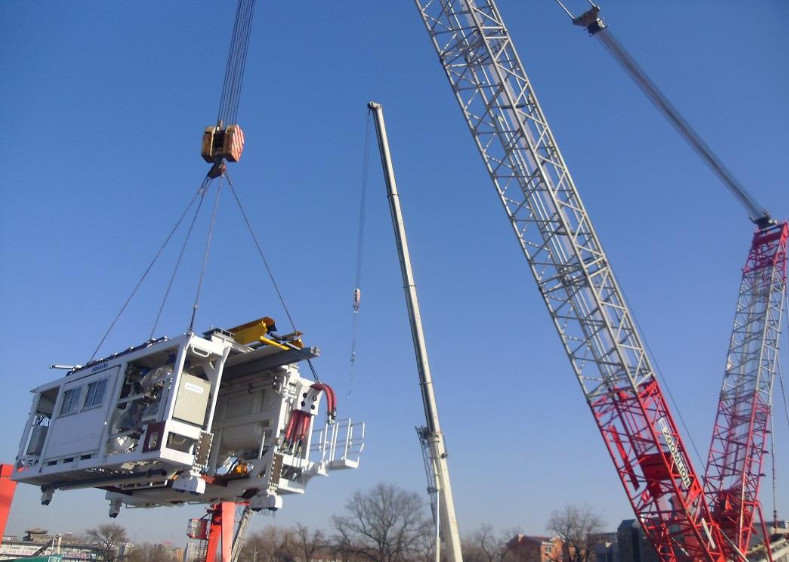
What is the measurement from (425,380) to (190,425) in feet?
28.3

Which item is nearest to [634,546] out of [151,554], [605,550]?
[605,550]

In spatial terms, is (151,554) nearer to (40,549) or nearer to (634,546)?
(40,549)

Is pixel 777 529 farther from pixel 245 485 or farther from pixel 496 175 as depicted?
pixel 245 485

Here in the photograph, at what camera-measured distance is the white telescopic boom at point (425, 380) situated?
2112cm

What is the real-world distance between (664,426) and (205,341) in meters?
28.1

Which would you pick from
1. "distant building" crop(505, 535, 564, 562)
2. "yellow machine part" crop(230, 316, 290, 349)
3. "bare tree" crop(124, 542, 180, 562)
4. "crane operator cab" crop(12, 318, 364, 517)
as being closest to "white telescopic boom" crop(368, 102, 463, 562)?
"crane operator cab" crop(12, 318, 364, 517)

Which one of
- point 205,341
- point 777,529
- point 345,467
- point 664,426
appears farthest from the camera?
point 777,529

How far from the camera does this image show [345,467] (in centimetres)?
1947

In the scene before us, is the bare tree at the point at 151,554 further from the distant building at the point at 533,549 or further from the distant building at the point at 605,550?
the distant building at the point at 605,550

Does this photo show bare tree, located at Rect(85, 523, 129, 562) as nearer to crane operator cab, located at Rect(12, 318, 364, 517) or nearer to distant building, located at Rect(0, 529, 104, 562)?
distant building, located at Rect(0, 529, 104, 562)

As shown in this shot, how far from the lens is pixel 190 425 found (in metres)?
17.6

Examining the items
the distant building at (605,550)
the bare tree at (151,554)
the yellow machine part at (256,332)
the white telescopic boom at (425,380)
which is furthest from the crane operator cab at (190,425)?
the distant building at (605,550)

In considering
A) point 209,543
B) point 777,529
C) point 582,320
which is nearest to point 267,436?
point 209,543

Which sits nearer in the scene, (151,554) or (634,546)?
(634,546)
